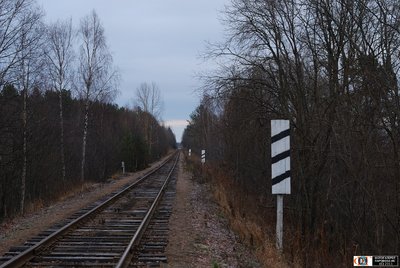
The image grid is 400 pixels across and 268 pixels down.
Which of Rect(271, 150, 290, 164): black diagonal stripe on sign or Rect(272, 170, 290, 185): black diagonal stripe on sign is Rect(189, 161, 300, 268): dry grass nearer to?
Rect(272, 170, 290, 185): black diagonal stripe on sign

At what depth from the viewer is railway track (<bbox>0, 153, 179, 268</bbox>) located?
8180 millimetres

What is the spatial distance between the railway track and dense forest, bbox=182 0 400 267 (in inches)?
125

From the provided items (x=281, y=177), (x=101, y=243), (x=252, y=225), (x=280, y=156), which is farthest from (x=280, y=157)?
(x=101, y=243)

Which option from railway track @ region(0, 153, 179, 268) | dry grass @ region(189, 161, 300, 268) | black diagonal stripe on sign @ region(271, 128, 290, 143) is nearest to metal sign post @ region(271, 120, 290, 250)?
black diagonal stripe on sign @ region(271, 128, 290, 143)

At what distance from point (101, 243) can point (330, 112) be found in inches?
299

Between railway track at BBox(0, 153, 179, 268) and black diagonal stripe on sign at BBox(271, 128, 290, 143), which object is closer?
railway track at BBox(0, 153, 179, 268)

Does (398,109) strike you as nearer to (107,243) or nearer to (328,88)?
(328,88)

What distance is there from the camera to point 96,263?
26.5ft

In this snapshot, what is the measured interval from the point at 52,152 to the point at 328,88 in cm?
2231

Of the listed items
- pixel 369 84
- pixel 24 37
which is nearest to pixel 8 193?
pixel 24 37

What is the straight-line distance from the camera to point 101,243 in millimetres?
9836

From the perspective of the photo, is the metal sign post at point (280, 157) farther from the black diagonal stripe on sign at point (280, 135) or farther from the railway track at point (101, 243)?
the railway track at point (101, 243)

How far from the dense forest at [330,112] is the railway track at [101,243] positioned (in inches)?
125

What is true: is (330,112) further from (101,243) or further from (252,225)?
(101,243)
